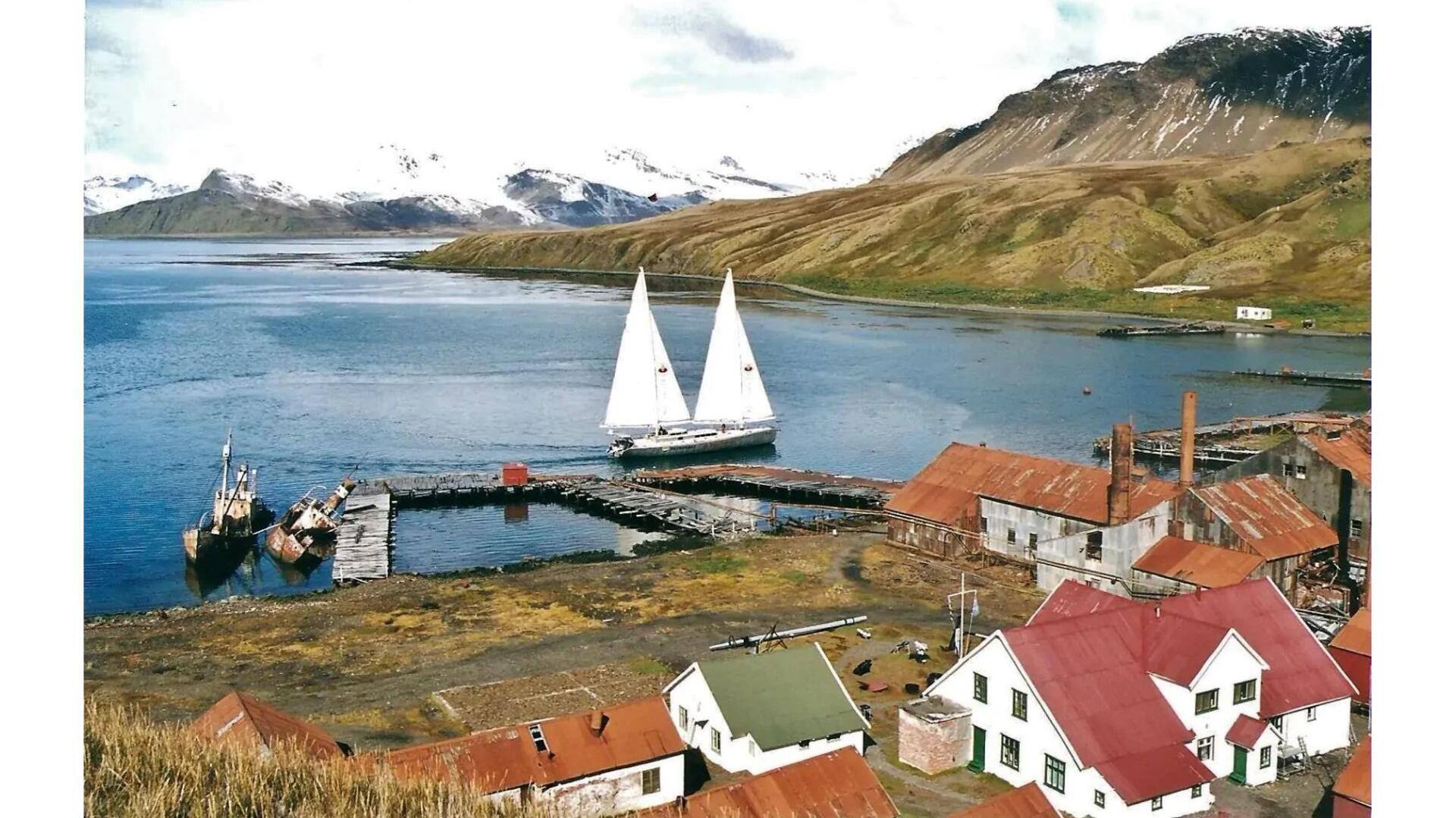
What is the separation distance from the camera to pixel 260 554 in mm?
61500

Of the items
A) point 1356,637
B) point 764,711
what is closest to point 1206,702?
point 1356,637

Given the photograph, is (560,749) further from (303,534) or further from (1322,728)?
(303,534)

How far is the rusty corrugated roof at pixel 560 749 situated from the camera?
26.4 metres

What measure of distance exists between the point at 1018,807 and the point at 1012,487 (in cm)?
2915

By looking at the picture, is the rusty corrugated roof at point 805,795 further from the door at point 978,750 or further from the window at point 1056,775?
the door at point 978,750

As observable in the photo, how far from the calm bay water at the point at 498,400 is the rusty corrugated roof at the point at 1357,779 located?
126 ft

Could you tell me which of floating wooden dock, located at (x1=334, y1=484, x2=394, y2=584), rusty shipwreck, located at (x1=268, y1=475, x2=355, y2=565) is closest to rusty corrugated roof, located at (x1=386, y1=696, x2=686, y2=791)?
floating wooden dock, located at (x1=334, y1=484, x2=394, y2=584)

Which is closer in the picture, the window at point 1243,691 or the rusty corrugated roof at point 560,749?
the rusty corrugated roof at point 560,749

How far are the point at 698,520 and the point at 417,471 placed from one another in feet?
71.9

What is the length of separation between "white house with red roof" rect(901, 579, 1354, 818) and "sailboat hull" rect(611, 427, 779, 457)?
52846 mm

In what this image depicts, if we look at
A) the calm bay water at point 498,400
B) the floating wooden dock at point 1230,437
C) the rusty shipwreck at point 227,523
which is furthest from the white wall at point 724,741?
the floating wooden dock at point 1230,437

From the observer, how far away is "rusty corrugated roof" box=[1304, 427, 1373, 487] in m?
47.8

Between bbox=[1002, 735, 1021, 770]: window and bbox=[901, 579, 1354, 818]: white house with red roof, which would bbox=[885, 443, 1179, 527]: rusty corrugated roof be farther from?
bbox=[1002, 735, 1021, 770]: window
